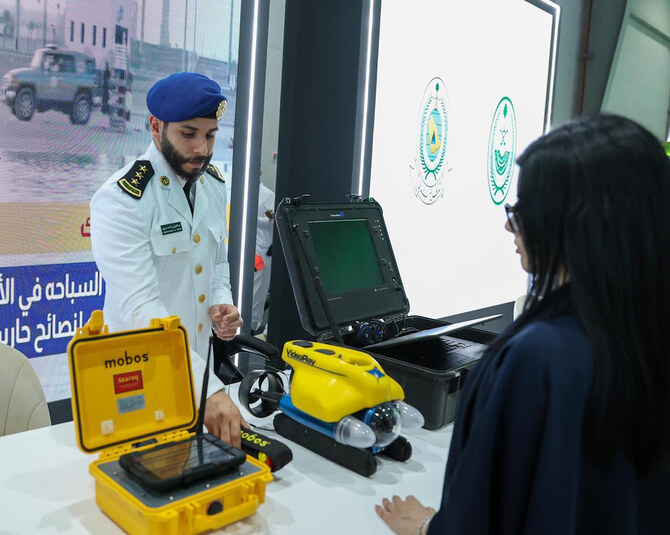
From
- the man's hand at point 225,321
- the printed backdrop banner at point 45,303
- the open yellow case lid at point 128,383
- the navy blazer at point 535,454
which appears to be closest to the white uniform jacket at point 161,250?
the man's hand at point 225,321

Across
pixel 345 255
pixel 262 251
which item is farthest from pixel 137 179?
pixel 262 251

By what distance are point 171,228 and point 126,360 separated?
72 centimetres

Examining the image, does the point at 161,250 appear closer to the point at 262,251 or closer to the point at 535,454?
the point at 535,454

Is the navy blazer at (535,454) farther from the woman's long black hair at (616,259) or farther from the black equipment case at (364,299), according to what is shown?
the black equipment case at (364,299)

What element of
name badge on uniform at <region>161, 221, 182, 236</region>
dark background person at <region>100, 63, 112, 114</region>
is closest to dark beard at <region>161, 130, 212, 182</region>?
name badge on uniform at <region>161, 221, 182, 236</region>

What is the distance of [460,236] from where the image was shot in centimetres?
374

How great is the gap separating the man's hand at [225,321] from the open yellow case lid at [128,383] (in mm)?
549

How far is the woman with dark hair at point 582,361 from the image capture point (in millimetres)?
822

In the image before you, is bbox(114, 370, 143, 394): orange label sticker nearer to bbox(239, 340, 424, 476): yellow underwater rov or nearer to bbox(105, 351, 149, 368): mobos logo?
bbox(105, 351, 149, 368): mobos logo

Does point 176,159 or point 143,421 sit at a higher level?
point 176,159

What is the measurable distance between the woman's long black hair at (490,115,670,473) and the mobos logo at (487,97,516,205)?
10.4 ft

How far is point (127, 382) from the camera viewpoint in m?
1.27

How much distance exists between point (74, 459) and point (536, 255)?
3.48ft

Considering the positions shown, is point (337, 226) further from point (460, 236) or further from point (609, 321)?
point (460, 236)
